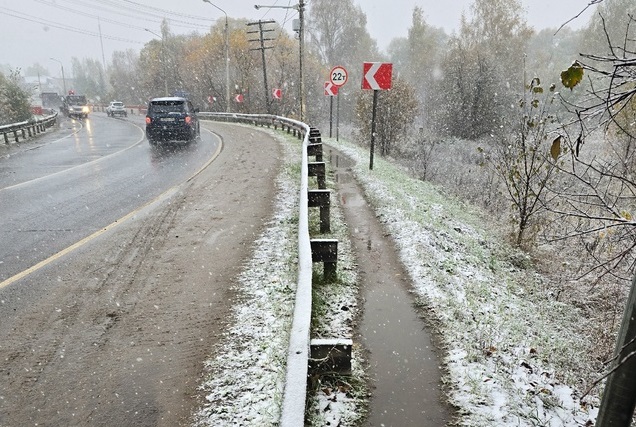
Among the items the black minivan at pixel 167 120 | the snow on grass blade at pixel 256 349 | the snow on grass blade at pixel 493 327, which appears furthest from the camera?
the black minivan at pixel 167 120

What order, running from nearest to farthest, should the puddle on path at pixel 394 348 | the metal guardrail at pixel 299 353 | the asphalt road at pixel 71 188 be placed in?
the metal guardrail at pixel 299 353, the puddle on path at pixel 394 348, the asphalt road at pixel 71 188

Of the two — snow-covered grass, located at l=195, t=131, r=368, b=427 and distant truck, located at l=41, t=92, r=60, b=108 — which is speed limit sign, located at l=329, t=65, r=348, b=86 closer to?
snow-covered grass, located at l=195, t=131, r=368, b=427

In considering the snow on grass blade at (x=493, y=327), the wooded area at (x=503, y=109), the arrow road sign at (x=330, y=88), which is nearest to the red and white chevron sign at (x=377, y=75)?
the wooded area at (x=503, y=109)

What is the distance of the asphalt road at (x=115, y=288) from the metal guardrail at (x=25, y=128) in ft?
36.6

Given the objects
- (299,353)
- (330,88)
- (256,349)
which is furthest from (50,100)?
(299,353)

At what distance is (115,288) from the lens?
5.27 m

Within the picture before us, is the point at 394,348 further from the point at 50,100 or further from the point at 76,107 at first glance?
the point at 50,100

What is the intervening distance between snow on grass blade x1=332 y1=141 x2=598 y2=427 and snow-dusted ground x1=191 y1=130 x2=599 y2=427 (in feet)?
0.04

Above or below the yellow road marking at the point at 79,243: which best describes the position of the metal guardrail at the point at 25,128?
above

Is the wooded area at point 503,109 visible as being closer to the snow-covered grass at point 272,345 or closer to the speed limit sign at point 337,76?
the snow-covered grass at point 272,345

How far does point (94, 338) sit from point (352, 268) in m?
3.36

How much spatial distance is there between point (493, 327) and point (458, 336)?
2.11 feet

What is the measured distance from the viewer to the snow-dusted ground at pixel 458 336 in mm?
3426

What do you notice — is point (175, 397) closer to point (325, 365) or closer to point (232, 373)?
point (232, 373)
